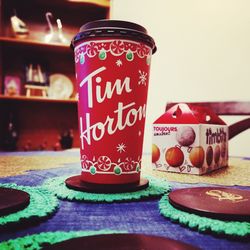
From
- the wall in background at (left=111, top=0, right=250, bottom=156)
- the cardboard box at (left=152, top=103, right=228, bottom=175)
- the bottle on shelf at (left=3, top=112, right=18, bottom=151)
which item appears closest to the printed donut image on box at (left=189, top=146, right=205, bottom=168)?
the cardboard box at (left=152, top=103, right=228, bottom=175)

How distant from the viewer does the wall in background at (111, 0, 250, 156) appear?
226 cm

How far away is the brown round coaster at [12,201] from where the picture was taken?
329 mm

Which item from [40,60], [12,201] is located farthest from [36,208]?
[40,60]

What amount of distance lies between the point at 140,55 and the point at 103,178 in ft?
0.71

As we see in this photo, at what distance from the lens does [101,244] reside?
0.24m

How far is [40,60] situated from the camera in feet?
8.06

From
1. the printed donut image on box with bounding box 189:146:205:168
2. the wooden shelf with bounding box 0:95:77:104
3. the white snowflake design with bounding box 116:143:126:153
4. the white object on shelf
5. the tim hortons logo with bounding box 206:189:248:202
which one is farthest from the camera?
the white object on shelf

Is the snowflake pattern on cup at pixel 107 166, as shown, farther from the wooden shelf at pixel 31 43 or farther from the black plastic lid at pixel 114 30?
the wooden shelf at pixel 31 43

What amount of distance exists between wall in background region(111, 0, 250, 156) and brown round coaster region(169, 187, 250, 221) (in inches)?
76.2

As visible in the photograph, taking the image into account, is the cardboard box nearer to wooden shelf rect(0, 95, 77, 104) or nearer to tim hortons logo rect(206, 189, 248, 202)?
tim hortons logo rect(206, 189, 248, 202)

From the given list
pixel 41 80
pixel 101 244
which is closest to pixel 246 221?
pixel 101 244

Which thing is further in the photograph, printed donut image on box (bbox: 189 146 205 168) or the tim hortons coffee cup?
printed donut image on box (bbox: 189 146 205 168)

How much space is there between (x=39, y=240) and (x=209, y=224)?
0.55 feet

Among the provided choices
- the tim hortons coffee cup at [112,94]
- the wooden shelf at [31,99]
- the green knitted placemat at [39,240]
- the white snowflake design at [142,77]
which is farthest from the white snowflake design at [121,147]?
the wooden shelf at [31,99]
